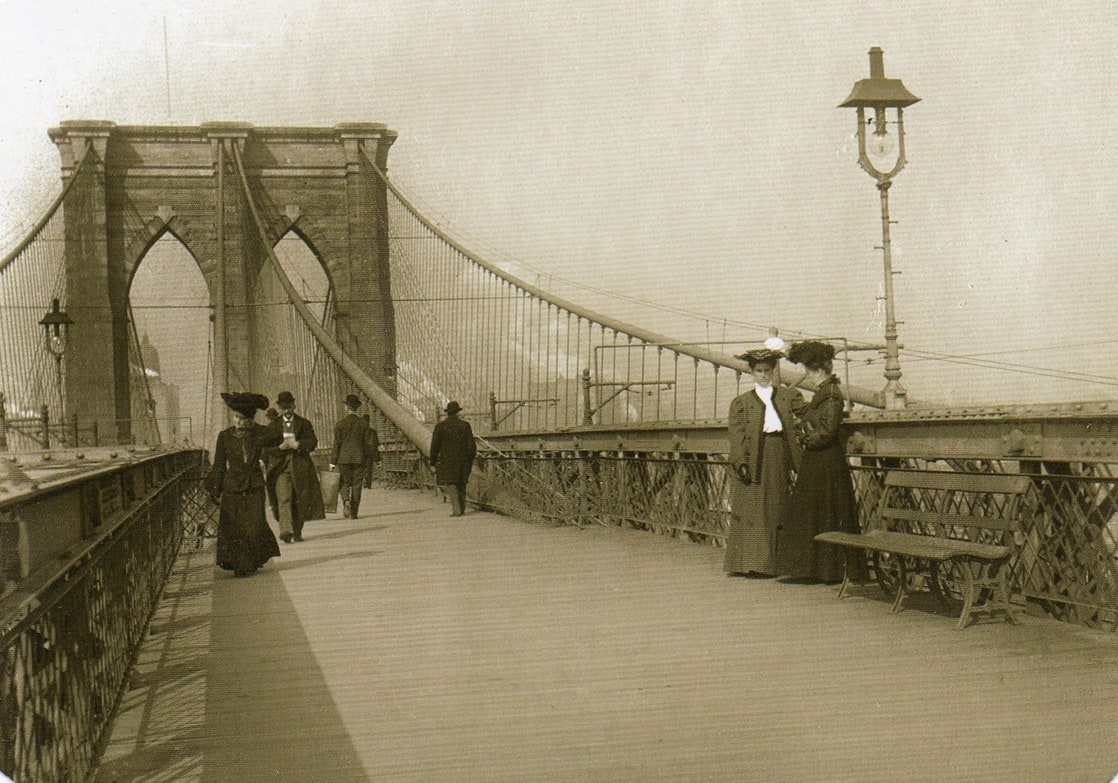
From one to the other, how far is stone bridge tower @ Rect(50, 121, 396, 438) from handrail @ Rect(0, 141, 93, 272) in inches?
12.0

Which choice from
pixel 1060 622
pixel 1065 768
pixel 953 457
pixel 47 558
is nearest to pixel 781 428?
pixel 953 457

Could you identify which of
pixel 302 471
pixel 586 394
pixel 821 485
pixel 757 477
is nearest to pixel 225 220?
pixel 586 394

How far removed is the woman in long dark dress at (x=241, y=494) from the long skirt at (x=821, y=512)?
369 centimetres

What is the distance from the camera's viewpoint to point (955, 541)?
235 inches

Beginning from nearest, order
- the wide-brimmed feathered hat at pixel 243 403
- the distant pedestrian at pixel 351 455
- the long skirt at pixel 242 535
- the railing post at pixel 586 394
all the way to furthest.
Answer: the long skirt at pixel 242 535
the wide-brimmed feathered hat at pixel 243 403
the distant pedestrian at pixel 351 455
the railing post at pixel 586 394

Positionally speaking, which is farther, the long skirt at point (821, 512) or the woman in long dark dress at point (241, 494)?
the woman in long dark dress at point (241, 494)

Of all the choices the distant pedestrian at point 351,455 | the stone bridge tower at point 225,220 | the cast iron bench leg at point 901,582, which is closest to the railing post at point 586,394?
the distant pedestrian at point 351,455

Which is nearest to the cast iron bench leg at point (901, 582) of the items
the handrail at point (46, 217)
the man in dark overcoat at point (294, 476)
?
the man in dark overcoat at point (294, 476)

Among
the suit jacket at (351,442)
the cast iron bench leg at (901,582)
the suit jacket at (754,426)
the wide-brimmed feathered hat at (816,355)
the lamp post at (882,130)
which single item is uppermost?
the lamp post at (882,130)

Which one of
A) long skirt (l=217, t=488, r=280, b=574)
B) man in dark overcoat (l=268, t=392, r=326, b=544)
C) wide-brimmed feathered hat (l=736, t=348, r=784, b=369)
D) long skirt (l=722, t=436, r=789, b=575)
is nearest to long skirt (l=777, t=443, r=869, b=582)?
long skirt (l=722, t=436, r=789, b=575)

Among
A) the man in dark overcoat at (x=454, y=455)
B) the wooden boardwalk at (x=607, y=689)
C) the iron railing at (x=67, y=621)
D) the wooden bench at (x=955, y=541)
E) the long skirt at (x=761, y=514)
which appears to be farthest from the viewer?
the man in dark overcoat at (x=454, y=455)

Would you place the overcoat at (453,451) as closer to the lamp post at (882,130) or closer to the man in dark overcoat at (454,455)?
the man in dark overcoat at (454,455)

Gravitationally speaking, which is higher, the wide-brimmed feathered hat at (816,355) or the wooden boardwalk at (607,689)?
the wide-brimmed feathered hat at (816,355)

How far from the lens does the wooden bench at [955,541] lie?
5727mm
